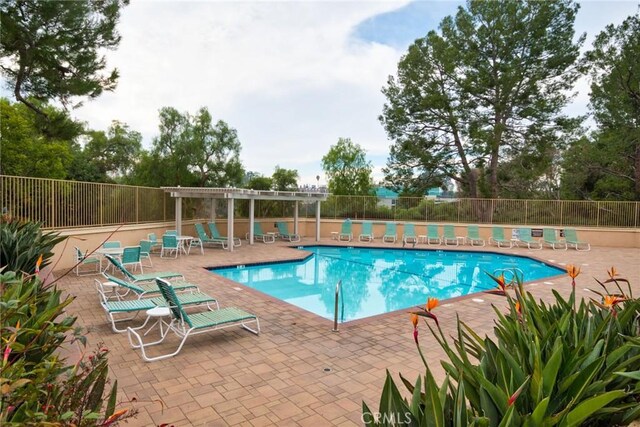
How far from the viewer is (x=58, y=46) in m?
8.52

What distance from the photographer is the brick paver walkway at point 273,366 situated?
333 cm

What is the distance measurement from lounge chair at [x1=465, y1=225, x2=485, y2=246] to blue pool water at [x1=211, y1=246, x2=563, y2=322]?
2107 millimetres

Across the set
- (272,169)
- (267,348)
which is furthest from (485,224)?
(267,348)

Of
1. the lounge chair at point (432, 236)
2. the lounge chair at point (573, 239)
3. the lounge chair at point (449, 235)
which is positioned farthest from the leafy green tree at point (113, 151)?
the lounge chair at point (573, 239)

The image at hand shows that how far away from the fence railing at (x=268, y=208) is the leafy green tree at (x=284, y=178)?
550 cm

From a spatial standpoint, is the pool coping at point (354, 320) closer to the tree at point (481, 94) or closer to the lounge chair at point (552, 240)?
the lounge chair at point (552, 240)

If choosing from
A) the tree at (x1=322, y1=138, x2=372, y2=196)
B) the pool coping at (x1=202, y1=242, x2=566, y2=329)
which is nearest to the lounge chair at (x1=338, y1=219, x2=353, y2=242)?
the pool coping at (x1=202, y1=242, x2=566, y2=329)

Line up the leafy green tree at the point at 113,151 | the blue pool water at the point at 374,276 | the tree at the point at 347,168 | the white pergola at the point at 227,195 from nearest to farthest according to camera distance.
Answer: the blue pool water at the point at 374,276, the white pergola at the point at 227,195, the leafy green tree at the point at 113,151, the tree at the point at 347,168

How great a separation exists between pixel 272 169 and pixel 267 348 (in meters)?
23.5

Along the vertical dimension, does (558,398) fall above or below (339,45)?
below

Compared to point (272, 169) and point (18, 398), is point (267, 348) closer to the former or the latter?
point (18, 398)

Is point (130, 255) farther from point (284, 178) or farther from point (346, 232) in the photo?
point (284, 178)

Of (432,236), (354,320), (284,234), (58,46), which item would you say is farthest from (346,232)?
(58,46)

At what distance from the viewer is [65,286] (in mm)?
7871
